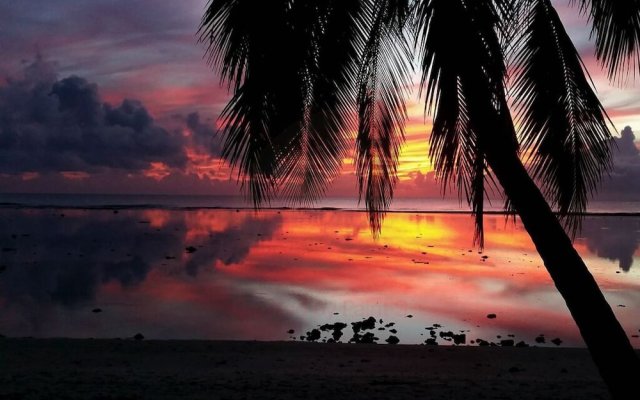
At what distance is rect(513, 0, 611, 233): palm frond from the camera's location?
4.70 metres

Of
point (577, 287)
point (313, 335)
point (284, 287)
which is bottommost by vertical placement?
point (313, 335)

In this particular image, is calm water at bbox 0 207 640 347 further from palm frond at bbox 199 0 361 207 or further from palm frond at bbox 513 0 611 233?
palm frond at bbox 199 0 361 207

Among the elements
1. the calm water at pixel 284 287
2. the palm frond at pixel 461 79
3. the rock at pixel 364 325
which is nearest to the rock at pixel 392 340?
the calm water at pixel 284 287

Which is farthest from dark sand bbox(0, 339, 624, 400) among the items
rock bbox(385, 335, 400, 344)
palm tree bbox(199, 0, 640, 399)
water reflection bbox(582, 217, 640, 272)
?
water reflection bbox(582, 217, 640, 272)

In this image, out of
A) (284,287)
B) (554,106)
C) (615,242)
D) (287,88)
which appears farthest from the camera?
(615,242)

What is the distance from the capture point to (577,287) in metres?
3.07

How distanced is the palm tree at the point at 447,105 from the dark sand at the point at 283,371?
2.41 meters

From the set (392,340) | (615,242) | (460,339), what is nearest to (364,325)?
(392,340)

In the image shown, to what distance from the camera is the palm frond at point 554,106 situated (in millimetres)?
4699

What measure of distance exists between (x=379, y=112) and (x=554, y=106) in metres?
1.53

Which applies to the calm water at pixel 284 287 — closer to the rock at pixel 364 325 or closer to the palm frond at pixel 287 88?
the rock at pixel 364 325

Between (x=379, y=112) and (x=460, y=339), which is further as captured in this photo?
(x=460, y=339)

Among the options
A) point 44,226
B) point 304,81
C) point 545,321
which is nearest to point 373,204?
point 304,81

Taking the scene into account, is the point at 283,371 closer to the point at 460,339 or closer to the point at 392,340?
the point at 392,340
